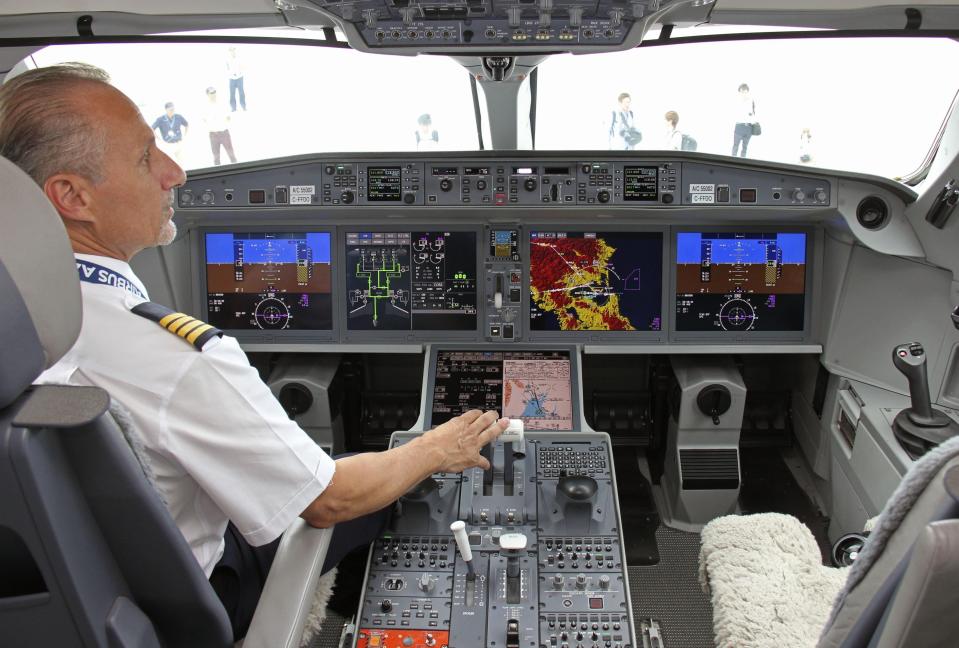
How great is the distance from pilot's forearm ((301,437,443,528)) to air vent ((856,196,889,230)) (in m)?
1.90

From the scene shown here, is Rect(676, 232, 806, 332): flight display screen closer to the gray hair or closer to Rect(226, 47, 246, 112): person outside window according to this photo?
the gray hair

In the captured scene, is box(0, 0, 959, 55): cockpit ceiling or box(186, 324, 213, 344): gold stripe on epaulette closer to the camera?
box(186, 324, 213, 344): gold stripe on epaulette

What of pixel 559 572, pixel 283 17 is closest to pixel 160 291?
pixel 283 17

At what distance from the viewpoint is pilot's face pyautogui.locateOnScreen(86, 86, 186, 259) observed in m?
1.47

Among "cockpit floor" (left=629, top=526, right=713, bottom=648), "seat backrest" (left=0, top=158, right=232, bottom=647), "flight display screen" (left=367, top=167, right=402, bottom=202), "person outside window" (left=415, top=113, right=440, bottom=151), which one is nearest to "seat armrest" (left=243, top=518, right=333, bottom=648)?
"seat backrest" (left=0, top=158, right=232, bottom=647)

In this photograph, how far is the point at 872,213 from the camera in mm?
2863

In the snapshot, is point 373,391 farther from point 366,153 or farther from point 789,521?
point 789,521

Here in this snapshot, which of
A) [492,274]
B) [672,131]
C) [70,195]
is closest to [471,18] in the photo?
[70,195]

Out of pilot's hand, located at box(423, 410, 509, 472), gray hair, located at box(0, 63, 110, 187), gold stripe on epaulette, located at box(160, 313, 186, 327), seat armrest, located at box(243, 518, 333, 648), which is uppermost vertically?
gray hair, located at box(0, 63, 110, 187)

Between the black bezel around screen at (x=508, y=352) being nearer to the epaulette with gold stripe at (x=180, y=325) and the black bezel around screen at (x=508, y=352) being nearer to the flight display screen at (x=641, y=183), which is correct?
the flight display screen at (x=641, y=183)

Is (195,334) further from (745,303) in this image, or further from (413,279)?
(745,303)

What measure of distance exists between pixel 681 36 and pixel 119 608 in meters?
2.22

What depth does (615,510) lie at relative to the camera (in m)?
2.31

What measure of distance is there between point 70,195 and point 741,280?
2.46 meters
